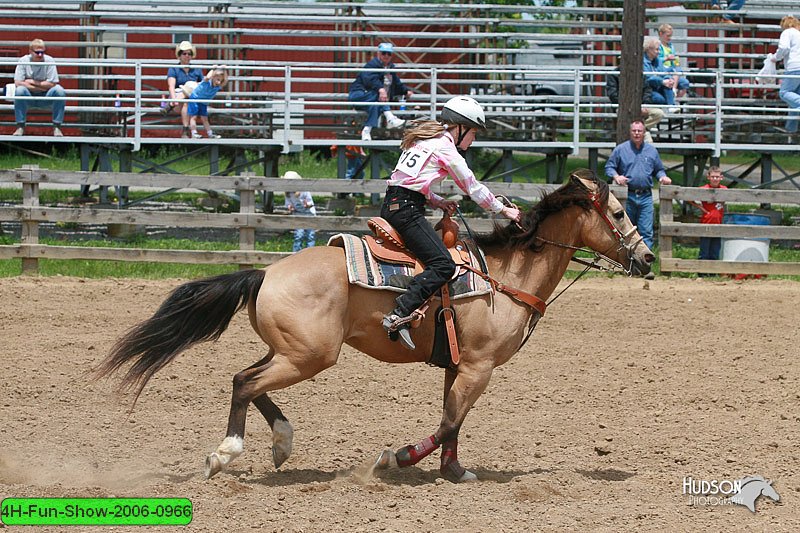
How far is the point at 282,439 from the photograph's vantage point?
662 cm

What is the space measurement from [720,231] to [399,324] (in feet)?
28.3

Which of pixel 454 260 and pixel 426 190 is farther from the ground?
pixel 426 190

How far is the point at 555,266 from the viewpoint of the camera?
23.6 feet

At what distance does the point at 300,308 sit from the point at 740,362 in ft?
16.8

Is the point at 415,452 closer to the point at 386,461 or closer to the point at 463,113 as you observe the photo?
the point at 386,461

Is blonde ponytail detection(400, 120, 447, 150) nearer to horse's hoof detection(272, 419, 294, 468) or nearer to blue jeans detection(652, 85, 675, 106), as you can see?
horse's hoof detection(272, 419, 294, 468)

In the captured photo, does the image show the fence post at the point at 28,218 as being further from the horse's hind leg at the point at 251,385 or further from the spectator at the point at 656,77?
the spectator at the point at 656,77

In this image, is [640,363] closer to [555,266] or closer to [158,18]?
[555,266]

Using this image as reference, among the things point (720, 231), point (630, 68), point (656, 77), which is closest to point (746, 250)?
point (720, 231)

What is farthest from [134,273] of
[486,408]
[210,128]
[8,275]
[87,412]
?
[486,408]

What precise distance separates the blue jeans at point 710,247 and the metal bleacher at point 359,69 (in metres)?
2.85

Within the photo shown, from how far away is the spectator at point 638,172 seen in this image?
45.8ft

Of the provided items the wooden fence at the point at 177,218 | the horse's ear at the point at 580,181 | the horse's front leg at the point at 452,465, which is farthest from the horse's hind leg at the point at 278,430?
the wooden fence at the point at 177,218

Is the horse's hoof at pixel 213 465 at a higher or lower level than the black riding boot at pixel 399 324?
lower
